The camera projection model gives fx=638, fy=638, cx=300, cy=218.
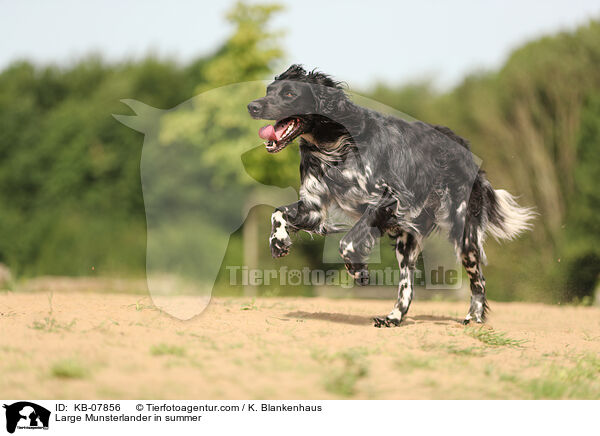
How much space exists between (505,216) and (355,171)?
2380mm

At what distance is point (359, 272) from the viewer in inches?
212

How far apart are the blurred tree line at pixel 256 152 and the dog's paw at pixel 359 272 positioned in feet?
15.9

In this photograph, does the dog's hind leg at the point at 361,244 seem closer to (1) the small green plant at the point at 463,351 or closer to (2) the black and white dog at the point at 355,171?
(2) the black and white dog at the point at 355,171

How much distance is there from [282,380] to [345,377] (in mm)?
359

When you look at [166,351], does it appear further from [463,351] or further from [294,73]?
[294,73]

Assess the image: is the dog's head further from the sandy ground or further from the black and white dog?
the sandy ground

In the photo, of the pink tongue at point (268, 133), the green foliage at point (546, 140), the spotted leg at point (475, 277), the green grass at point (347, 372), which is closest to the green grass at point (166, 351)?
the green grass at point (347, 372)

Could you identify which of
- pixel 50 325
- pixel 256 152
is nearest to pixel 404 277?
pixel 50 325

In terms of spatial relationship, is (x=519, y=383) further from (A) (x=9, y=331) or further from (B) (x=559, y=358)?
(A) (x=9, y=331)

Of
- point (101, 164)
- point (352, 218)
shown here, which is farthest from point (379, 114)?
point (101, 164)

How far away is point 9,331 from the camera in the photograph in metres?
4.52
